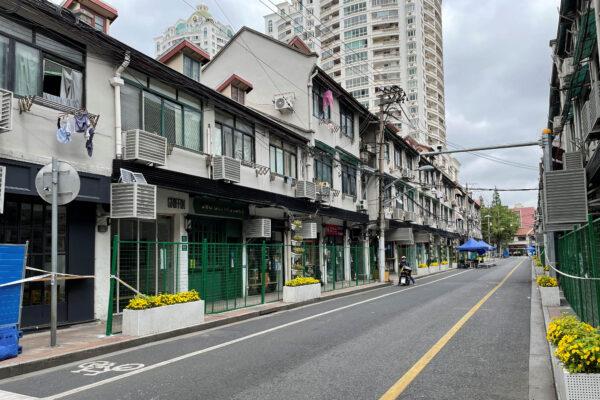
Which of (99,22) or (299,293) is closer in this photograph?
(99,22)

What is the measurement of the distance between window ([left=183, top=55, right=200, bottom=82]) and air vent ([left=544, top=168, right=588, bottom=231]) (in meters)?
12.2

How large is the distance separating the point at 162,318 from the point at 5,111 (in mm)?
5098

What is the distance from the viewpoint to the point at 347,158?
96.9 ft

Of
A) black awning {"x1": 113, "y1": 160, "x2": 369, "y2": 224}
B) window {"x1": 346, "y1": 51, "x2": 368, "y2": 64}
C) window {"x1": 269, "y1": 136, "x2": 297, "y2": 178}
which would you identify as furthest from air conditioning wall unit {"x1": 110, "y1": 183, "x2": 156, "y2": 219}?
window {"x1": 346, "y1": 51, "x2": 368, "y2": 64}

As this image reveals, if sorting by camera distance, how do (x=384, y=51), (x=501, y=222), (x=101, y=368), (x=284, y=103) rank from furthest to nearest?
1. (x=501, y=222)
2. (x=384, y=51)
3. (x=284, y=103)
4. (x=101, y=368)

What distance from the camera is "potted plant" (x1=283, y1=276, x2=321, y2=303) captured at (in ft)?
55.3

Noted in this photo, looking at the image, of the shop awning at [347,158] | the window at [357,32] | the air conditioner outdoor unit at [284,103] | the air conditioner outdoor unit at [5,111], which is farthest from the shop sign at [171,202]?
the window at [357,32]

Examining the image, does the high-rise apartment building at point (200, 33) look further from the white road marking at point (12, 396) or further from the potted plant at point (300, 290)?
the white road marking at point (12, 396)

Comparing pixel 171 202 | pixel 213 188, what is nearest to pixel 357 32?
pixel 213 188

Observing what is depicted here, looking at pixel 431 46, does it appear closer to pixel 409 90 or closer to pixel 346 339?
pixel 409 90

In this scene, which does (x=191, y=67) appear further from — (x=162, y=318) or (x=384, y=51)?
(x=384, y=51)

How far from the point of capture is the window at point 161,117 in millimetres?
13778

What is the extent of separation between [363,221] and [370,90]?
210 ft

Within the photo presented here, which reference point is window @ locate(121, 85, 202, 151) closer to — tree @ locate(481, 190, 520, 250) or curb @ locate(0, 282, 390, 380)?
curb @ locate(0, 282, 390, 380)
